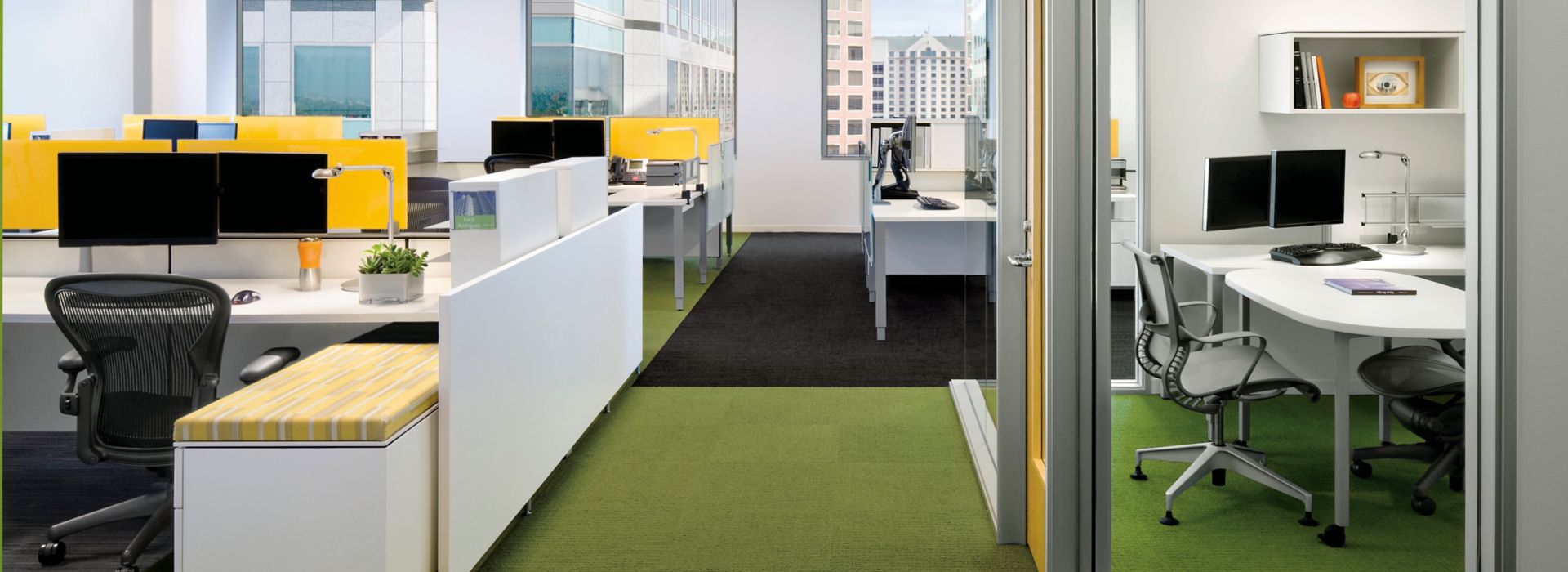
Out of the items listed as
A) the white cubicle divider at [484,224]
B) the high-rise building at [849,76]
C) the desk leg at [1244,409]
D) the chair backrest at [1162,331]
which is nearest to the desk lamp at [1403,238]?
the desk leg at [1244,409]

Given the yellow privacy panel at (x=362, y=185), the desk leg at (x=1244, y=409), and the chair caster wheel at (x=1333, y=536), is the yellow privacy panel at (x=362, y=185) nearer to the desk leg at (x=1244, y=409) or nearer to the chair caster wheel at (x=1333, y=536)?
the desk leg at (x=1244, y=409)

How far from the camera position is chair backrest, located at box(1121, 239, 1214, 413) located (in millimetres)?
1683

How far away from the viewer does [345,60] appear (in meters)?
12.0

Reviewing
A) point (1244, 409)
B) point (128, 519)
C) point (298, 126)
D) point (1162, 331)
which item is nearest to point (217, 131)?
point (298, 126)

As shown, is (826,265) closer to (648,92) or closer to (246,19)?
(648,92)

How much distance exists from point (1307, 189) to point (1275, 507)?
22.1 inches

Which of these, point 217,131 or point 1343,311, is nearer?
point 1343,311

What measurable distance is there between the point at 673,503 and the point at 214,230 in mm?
1829

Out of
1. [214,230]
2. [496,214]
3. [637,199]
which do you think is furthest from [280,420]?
[637,199]

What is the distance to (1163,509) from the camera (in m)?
2.23

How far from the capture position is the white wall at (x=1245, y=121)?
3.13ft

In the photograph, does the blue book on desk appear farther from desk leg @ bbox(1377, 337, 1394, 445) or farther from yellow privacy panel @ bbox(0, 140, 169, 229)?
yellow privacy panel @ bbox(0, 140, 169, 229)

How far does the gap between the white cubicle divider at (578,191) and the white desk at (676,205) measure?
1.99 m

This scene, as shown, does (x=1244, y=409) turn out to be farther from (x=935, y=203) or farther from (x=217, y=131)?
(x=217, y=131)
